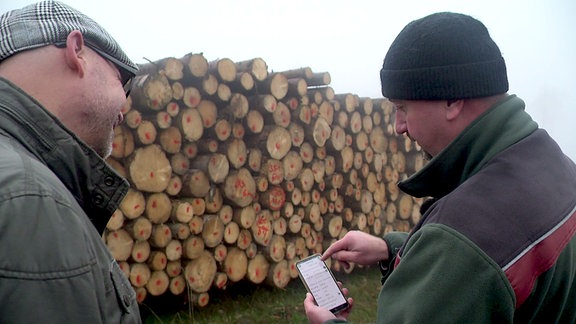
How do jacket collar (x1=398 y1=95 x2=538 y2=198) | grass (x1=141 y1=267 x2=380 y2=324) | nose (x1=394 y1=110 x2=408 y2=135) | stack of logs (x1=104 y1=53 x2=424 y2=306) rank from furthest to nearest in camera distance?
grass (x1=141 y1=267 x2=380 y2=324) < stack of logs (x1=104 y1=53 x2=424 y2=306) < nose (x1=394 y1=110 x2=408 y2=135) < jacket collar (x1=398 y1=95 x2=538 y2=198)

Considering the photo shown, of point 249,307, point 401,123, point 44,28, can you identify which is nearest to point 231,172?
point 249,307

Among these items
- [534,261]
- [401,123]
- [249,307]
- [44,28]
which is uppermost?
[44,28]

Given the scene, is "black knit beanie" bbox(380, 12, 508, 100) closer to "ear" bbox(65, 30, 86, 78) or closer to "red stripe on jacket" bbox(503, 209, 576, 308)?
"red stripe on jacket" bbox(503, 209, 576, 308)

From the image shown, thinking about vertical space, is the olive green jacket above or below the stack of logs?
above

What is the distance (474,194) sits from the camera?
1107mm

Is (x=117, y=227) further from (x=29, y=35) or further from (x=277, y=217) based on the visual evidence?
(x=29, y=35)

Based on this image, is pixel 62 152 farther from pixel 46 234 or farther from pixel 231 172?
pixel 231 172

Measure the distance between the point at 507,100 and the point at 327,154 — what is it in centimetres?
388

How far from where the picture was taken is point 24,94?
43.5 inches

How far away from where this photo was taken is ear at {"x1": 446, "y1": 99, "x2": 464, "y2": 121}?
4.29 ft

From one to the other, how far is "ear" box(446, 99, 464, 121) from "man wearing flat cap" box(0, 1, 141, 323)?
0.92m

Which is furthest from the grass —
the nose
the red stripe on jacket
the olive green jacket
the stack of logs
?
the red stripe on jacket

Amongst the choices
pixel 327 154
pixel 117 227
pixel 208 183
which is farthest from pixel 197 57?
pixel 327 154

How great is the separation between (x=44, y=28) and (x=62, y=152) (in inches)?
13.4
